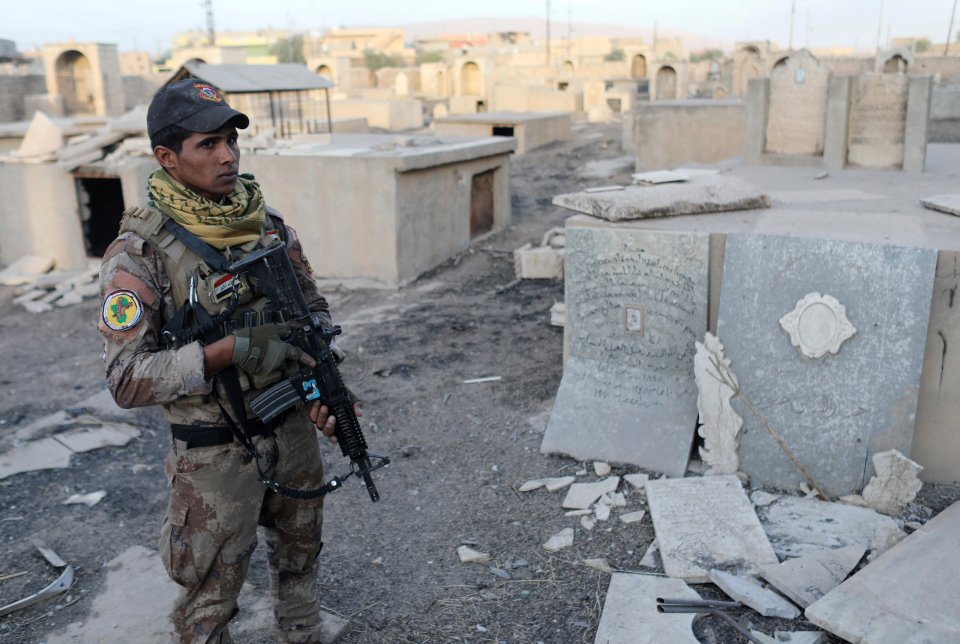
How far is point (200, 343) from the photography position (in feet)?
7.65

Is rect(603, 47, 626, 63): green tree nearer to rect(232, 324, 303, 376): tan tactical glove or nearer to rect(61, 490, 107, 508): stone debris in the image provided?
rect(61, 490, 107, 508): stone debris

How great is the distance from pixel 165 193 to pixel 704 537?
8.30 ft

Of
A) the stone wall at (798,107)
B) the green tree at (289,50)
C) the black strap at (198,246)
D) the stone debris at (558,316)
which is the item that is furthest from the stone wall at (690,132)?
the green tree at (289,50)

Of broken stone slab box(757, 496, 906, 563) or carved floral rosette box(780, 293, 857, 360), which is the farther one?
carved floral rosette box(780, 293, 857, 360)

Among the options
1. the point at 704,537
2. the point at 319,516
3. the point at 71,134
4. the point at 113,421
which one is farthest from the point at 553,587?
the point at 71,134

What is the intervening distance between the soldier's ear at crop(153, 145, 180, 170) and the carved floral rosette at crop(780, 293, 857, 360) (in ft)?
9.24

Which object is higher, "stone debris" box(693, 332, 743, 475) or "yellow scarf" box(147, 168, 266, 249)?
"yellow scarf" box(147, 168, 266, 249)

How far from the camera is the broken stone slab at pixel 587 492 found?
13.0 ft

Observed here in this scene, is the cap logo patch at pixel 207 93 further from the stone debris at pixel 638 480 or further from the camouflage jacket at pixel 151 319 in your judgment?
the stone debris at pixel 638 480

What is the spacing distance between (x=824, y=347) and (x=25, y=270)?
1173cm

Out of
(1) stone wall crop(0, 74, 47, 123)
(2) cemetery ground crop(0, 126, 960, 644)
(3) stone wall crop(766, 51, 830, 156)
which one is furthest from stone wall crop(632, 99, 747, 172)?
(1) stone wall crop(0, 74, 47, 123)

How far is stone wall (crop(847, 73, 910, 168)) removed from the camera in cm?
739

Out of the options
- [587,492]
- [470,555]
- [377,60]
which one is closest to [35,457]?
[470,555]

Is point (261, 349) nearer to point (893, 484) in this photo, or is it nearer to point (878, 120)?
point (893, 484)
